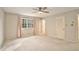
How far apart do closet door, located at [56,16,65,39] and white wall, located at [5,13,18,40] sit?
45.4 inches

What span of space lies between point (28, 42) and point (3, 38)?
667 millimetres

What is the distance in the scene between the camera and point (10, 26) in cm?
262

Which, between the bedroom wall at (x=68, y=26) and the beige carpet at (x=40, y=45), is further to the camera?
the bedroom wall at (x=68, y=26)

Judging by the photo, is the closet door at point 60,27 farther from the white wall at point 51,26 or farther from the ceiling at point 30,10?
the ceiling at point 30,10

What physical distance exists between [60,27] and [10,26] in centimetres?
133

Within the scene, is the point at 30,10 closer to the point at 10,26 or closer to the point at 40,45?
the point at 10,26

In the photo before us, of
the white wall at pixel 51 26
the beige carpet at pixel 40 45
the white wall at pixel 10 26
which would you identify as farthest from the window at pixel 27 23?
the white wall at pixel 51 26

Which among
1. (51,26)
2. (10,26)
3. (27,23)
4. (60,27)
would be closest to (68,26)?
(60,27)

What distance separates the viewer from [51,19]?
9.70 feet

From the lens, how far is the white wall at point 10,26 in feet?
8.43

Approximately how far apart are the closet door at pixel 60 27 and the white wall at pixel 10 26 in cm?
115
